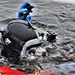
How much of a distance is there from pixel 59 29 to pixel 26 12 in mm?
2168

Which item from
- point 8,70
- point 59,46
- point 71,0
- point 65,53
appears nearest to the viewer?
point 8,70

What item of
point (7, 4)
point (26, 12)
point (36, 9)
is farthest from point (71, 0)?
point (26, 12)

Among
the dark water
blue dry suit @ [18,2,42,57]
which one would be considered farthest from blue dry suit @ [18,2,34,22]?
the dark water

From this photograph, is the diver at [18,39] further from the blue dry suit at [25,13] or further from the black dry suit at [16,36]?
the blue dry suit at [25,13]

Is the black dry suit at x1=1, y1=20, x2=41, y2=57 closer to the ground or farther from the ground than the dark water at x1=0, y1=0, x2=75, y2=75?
farther from the ground

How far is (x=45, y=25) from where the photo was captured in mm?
7203

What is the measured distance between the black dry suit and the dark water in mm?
622

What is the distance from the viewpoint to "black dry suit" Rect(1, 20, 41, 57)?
14.8 ft

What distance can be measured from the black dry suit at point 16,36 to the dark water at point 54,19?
62 centimetres

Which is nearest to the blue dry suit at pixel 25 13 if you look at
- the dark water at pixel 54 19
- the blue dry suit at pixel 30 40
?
the blue dry suit at pixel 30 40

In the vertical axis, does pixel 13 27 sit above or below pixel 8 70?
above

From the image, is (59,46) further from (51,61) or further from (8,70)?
(8,70)

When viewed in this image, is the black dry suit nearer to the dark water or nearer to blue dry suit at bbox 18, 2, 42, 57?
blue dry suit at bbox 18, 2, 42, 57

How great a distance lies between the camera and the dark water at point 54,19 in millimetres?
5621
